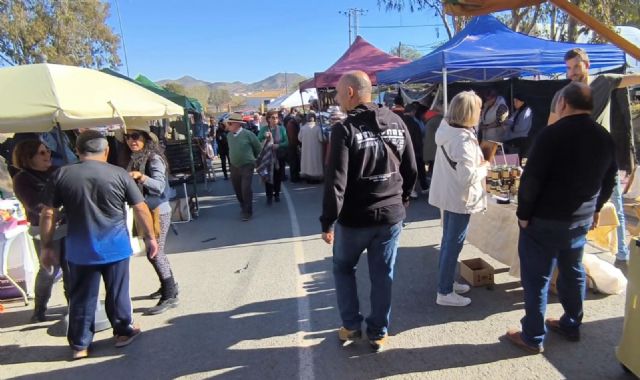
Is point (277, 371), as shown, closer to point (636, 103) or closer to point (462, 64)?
point (462, 64)

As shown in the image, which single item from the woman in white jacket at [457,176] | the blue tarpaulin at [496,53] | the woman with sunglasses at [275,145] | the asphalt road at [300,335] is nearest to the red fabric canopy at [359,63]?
the woman with sunglasses at [275,145]

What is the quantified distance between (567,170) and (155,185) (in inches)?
131

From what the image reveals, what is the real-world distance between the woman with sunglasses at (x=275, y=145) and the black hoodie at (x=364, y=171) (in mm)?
5856

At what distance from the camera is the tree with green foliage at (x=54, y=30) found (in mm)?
22547

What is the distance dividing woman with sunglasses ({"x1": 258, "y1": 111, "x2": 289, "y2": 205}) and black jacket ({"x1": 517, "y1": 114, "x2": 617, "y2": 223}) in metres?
6.33

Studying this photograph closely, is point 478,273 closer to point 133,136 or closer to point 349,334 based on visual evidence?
point 349,334

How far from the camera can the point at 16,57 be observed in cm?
2338

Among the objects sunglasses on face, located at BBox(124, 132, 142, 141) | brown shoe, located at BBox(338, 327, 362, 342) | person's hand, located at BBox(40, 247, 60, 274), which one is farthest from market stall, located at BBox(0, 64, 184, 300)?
brown shoe, located at BBox(338, 327, 362, 342)

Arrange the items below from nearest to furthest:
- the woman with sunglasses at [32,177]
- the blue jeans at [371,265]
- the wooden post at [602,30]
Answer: the wooden post at [602,30] → the blue jeans at [371,265] → the woman with sunglasses at [32,177]

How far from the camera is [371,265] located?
120 inches

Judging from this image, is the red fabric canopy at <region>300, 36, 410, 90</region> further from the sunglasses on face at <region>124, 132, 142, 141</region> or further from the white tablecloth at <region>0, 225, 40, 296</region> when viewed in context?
the white tablecloth at <region>0, 225, 40, 296</region>

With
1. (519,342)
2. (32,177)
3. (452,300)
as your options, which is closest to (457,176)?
(452,300)

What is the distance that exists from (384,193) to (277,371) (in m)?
1.44

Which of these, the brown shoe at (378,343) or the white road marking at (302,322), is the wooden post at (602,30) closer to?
the brown shoe at (378,343)
